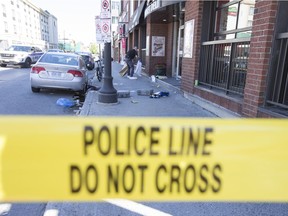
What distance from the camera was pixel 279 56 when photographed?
4.19 meters

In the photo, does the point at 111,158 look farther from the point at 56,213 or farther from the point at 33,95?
the point at 33,95

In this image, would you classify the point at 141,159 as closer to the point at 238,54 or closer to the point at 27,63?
the point at 238,54

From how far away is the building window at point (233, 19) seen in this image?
5600mm

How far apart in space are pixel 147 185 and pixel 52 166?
1.68 ft

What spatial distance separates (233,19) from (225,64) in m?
1.08

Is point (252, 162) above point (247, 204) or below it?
above

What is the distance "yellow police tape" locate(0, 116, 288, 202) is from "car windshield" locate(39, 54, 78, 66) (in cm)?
841

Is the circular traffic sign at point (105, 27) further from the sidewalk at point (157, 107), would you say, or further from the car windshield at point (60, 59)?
the car windshield at point (60, 59)

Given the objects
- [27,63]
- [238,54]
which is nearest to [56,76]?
[238,54]

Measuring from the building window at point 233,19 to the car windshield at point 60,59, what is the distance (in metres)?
5.14

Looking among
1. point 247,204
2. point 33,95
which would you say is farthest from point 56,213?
point 33,95

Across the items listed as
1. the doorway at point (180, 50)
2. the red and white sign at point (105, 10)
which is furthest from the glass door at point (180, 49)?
the red and white sign at point (105, 10)

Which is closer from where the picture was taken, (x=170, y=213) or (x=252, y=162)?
(x=252, y=162)

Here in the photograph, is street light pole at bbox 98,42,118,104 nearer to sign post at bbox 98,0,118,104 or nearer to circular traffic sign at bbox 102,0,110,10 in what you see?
sign post at bbox 98,0,118,104
